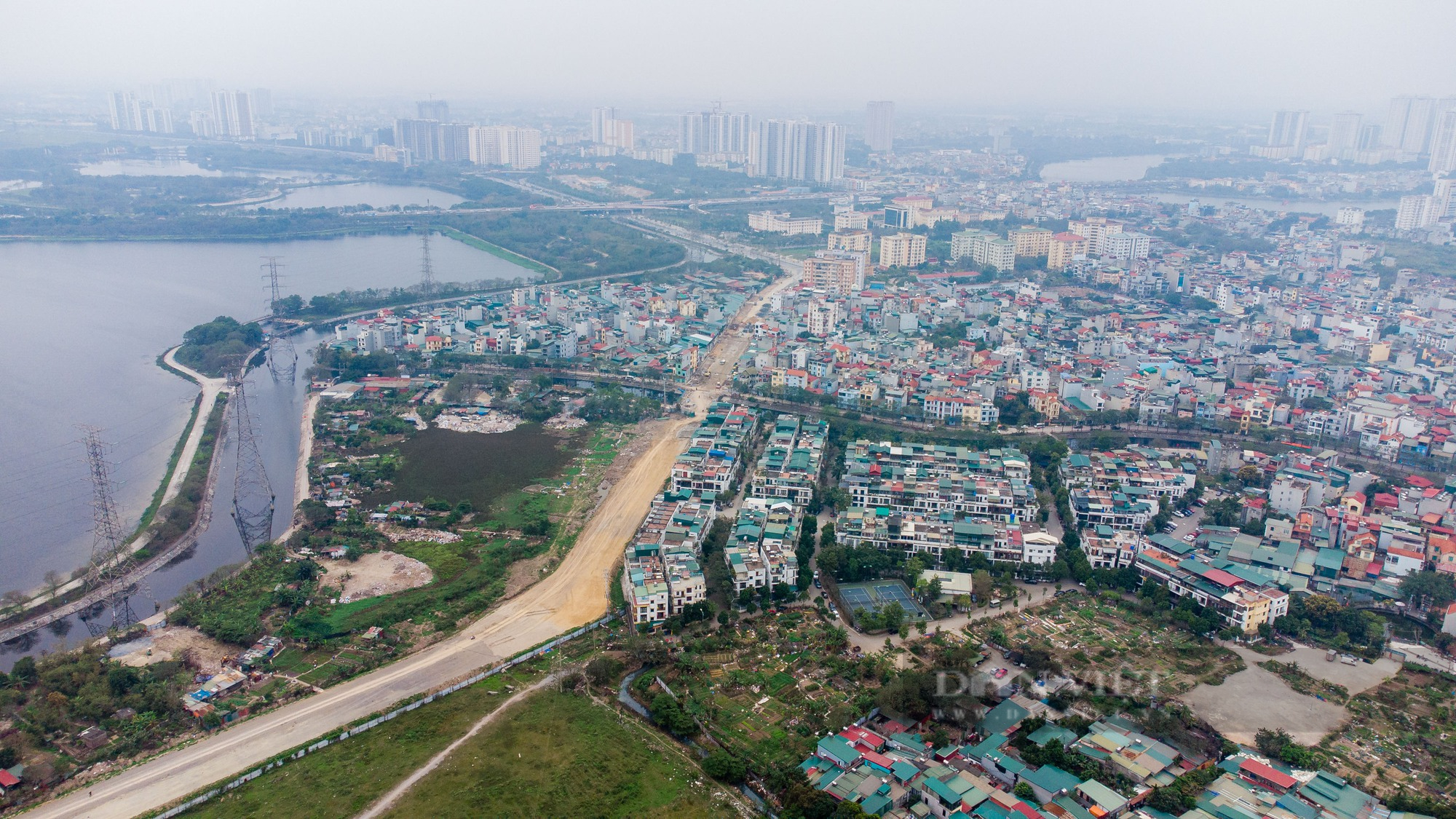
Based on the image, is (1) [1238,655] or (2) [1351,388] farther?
(2) [1351,388]

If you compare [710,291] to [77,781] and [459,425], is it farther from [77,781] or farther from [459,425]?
[77,781]

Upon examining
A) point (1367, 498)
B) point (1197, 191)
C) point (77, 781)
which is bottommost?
point (77, 781)

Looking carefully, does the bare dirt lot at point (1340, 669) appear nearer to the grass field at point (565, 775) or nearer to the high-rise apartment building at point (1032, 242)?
the grass field at point (565, 775)

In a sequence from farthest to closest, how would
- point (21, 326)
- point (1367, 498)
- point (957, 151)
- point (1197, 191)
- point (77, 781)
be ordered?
point (957, 151), point (1197, 191), point (21, 326), point (1367, 498), point (77, 781)

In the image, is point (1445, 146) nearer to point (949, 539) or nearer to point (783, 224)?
point (783, 224)

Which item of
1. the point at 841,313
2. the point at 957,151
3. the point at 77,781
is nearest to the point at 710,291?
the point at 841,313

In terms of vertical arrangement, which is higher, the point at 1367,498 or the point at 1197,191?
the point at 1197,191

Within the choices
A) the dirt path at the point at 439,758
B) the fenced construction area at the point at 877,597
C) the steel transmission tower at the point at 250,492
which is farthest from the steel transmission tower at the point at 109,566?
the fenced construction area at the point at 877,597

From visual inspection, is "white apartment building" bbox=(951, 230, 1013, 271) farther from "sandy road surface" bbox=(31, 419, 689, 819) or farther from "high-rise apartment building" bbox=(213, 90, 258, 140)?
"high-rise apartment building" bbox=(213, 90, 258, 140)
